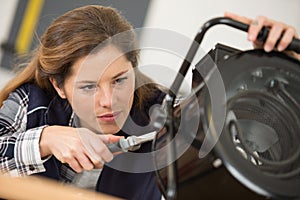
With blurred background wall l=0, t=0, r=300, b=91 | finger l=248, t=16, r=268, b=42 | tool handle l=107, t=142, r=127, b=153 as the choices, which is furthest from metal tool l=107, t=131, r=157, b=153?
blurred background wall l=0, t=0, r=300, b=91

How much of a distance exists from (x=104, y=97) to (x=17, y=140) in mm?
172

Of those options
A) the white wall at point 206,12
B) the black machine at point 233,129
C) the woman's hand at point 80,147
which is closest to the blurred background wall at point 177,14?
the white wall at point 206,12

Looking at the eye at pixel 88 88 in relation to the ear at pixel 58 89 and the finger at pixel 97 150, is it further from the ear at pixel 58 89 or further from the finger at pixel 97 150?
the finger at pixel 97 150

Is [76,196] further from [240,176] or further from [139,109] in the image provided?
[139,109]

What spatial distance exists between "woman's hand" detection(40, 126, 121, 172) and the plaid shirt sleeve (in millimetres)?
61

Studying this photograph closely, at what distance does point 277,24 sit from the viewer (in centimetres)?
68

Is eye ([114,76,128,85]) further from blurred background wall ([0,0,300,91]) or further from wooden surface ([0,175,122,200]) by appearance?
blurred background wall ([0,0,300,91])

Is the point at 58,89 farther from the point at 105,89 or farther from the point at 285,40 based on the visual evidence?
the point at 285,40

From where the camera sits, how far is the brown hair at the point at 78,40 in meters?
0.99

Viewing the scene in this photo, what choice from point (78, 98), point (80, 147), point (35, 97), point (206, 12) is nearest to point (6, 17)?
point (206, 12)

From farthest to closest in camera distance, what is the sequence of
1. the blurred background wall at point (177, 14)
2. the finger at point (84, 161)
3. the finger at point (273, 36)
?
the blurred background wall at point (177, 14) → the finger at point (84, 161) → the finger at point (273, 36)

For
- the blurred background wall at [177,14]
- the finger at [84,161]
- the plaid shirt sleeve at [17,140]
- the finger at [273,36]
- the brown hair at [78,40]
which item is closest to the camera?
the finger at [273,36]

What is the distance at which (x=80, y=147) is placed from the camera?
73 centimetres

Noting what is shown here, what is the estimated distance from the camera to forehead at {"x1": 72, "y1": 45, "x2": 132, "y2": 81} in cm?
92
